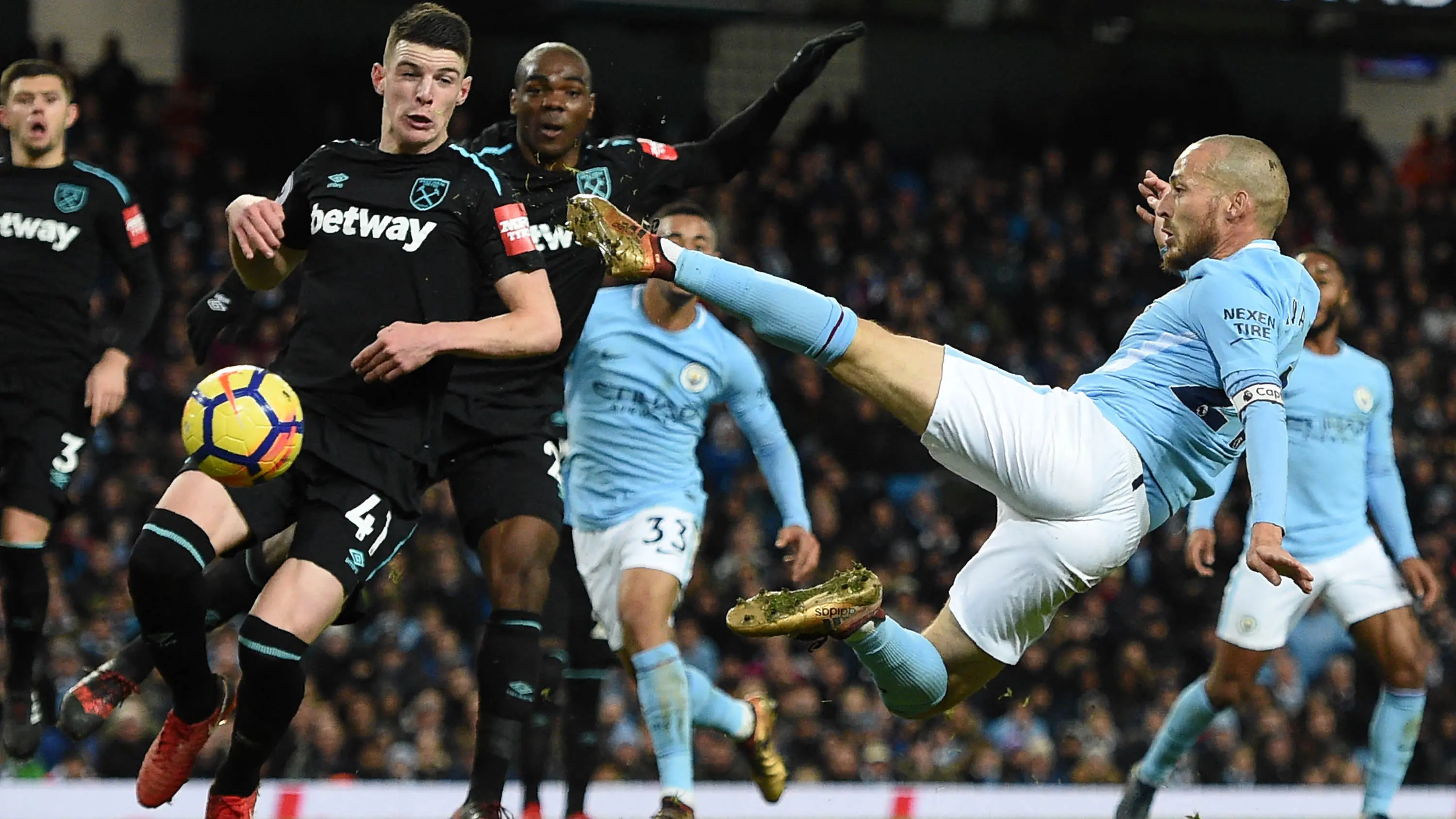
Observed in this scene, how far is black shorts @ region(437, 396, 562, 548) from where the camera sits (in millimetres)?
5762

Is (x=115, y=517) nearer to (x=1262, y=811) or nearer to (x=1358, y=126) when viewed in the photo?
(x=1262, y=811)

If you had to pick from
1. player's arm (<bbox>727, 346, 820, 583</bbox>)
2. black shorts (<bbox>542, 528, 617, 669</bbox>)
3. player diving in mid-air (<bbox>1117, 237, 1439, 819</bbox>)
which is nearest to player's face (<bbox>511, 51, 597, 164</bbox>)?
player's arm (<bbox>727, 346, 820, 583</bbox>)

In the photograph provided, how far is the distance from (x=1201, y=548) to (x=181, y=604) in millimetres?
4377

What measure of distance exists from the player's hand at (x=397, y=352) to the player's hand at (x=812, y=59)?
232 cm

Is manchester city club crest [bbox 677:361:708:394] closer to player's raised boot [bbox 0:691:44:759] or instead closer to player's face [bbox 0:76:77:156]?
player's face [bbox 0:76:77:156]

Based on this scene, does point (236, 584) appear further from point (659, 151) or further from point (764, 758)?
point (764, 758)

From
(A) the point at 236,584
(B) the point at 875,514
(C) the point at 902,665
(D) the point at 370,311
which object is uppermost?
(D) the point at 370,311

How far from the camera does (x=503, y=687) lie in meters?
5.56

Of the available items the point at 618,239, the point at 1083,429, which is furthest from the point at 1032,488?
the point at 618,239

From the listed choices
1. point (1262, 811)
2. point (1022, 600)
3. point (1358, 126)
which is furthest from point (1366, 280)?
point (1022, 600)

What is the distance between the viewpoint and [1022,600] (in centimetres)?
511

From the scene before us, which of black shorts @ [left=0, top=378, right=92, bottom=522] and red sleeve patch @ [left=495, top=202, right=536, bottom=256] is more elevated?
red sleeve patch @ [left=495, top=202, right=536, bottom=256]

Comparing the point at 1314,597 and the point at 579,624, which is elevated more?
the point at 1314,597

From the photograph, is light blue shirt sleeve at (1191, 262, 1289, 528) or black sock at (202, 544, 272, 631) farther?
black sock at (202, 544, 272, 631)
